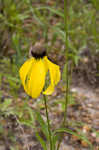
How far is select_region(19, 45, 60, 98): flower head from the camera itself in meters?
1.13

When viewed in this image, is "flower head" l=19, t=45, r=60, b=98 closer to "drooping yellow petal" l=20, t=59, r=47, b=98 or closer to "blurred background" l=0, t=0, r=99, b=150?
"drooping yellow petal" l=20, t=59, r=47, b=98

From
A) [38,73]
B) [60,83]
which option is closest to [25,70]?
[38,73]

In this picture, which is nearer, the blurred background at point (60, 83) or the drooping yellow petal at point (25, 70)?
the drooping yellow petal at point (25, 70)

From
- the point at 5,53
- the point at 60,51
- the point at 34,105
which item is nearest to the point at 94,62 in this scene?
the point at 60,51

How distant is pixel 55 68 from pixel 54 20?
2784mm

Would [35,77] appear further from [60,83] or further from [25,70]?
[60,83]

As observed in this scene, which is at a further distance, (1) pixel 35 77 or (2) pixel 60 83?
(2) pixel 60 83

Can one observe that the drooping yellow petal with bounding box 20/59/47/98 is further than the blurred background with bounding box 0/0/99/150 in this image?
No

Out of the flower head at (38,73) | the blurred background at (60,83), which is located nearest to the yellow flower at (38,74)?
the flower head at (38,73)

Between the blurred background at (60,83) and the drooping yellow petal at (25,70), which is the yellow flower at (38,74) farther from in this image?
the blurred background at (60,83)

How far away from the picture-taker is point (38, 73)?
1.16 metres

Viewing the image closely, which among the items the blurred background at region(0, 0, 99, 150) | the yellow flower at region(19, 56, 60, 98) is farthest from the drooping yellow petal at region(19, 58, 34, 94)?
the blurred background at region(0, 0, 99, 150)

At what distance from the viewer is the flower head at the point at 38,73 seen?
3.70ft

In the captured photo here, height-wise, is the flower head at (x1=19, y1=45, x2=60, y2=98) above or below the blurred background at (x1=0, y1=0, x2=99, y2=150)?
above
